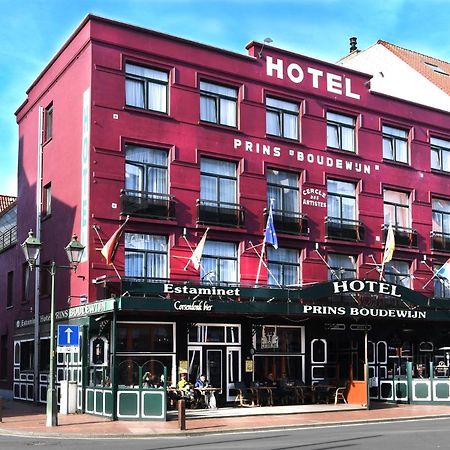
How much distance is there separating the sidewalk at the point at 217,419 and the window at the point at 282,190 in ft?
27.5

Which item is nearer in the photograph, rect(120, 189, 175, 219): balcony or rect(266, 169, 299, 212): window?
rect(120, 189, 175, 219): balcony

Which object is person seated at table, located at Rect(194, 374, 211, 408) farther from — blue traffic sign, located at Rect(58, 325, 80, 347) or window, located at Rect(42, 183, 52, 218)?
window, located at Rect(42, 183, 52, 218)

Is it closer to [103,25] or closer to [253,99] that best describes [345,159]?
[253,99]

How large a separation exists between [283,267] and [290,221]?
1.91 metres

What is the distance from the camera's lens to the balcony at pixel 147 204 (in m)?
28.4

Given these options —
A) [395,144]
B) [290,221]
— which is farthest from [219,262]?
[395,144]

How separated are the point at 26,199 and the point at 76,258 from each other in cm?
1371

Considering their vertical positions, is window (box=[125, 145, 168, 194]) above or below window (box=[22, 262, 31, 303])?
above

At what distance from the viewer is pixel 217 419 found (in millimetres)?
24438

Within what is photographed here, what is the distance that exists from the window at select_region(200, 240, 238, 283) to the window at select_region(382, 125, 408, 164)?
9.87 meters

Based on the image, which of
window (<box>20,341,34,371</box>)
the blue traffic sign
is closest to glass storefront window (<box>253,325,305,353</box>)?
the blue traffic sign

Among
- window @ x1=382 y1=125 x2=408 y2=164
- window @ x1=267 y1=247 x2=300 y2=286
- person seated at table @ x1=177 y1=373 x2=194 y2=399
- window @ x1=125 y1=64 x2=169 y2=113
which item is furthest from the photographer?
window @ x1=382 y1=125 x2=408 y2=164

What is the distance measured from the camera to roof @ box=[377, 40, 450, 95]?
138ft

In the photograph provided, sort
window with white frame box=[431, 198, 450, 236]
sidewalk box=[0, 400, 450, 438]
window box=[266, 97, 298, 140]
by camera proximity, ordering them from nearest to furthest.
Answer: sidewalk box=[0, 400, 450, 438] → window box=[266, 97, 298, 140] → window with white frame box=[431, 198, 450, 236]
